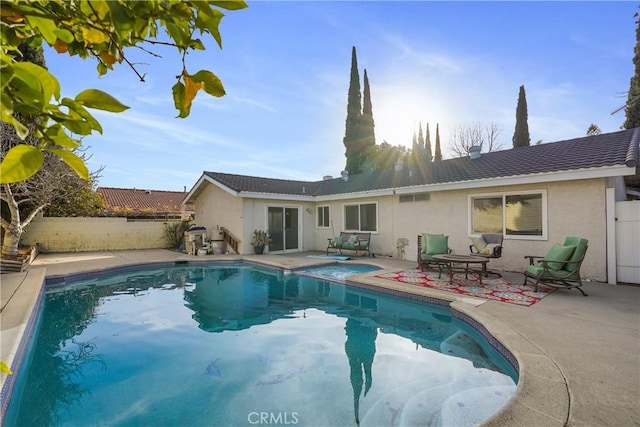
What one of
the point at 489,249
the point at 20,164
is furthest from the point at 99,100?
the point at 489,249

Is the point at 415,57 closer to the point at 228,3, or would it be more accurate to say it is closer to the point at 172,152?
the point at 172,152

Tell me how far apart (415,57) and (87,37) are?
1098 cm

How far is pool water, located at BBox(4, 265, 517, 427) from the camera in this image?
11.4 ft

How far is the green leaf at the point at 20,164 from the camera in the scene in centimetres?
63

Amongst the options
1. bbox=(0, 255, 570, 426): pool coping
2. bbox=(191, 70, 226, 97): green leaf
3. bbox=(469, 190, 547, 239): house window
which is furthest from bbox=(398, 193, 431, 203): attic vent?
bbox=(191, 70, 226, 97): green leaf

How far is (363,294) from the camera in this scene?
25.6 feet

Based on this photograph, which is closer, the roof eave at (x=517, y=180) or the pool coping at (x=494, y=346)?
the pool coping at (x=494, y=346)

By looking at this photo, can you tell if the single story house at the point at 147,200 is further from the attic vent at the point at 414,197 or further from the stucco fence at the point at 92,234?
the attic vent at the point at 414,197

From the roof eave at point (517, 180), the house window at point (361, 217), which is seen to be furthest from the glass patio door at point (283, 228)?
the roof eave at point (517, 180)

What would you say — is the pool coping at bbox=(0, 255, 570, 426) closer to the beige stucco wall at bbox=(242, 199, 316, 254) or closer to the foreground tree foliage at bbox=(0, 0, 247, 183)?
the foreground tree foliage at bbox=(0, 0, 247, 183)

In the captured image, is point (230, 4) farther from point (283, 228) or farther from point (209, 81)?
point (283, 228)

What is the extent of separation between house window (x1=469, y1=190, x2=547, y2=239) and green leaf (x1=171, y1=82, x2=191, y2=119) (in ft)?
33.8

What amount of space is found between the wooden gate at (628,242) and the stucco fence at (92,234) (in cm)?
1837

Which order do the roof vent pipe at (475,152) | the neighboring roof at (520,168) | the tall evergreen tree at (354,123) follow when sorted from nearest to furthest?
1. the neighboring roof at (520,168)
2. the roof vent pipe at (475,152)
3. the tall evergreen tree at (354,123)
